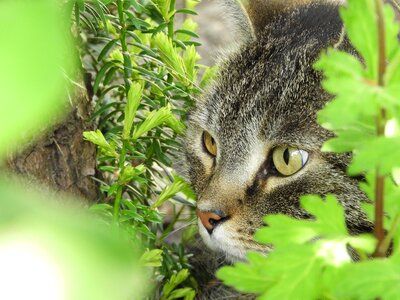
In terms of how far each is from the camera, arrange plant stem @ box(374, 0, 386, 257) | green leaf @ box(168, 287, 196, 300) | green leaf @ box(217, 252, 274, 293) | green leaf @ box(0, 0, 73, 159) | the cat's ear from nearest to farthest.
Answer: green leaf @ box(0, 0, 73, 159) → plant stem @ box(374, 0, 386, 257) → green leaf @ box(217, 252, 274, 293) → green leaf @ box(168, 287, 196, 300) → the cat's ear

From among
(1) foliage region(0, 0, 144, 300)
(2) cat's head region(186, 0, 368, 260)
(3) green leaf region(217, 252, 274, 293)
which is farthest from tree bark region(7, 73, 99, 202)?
(1) foliage region(0, 0, 144, 300)

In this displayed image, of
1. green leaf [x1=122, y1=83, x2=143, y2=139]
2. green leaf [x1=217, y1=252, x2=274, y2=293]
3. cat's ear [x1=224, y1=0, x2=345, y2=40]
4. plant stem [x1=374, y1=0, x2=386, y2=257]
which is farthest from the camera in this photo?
cat's ear [x1=224, y1=0, x2=345, y2=40]

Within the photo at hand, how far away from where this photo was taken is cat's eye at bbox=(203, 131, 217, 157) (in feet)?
6.91

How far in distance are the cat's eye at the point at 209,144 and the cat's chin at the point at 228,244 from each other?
29 cm

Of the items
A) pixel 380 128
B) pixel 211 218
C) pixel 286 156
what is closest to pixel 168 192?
pixel 211 218

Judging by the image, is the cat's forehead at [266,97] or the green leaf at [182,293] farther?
the green leaf at [182,293]

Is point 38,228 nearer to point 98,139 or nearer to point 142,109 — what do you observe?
point 98,139

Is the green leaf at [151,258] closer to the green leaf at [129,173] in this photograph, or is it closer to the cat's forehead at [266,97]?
the green leaf at [129,173]

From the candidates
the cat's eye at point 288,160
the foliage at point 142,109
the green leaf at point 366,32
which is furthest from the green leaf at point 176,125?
the green leaf at point 366,32

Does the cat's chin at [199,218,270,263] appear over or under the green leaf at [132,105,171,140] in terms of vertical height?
under

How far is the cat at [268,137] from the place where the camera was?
5.84 ft

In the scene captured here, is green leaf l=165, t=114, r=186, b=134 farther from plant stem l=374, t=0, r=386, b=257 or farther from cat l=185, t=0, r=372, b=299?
plant stem l=374, t=0, r=386, b=257

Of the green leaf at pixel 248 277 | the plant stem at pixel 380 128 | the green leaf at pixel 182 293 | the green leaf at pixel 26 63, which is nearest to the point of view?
the green leaf at pixel 26 63

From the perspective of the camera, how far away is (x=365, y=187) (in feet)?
3.27
